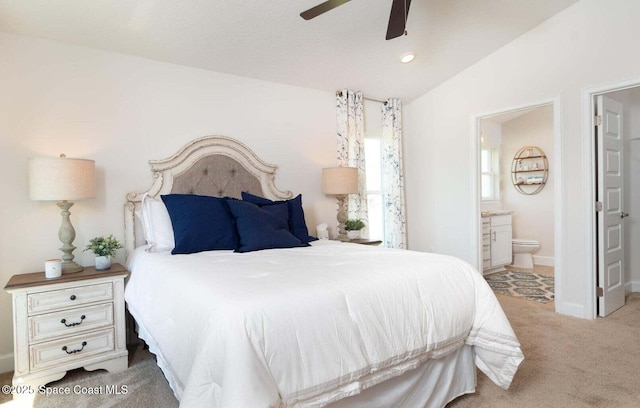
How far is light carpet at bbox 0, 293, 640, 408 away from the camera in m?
1.98

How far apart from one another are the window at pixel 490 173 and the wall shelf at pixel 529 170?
32 centimetres

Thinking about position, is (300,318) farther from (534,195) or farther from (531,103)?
(534,195)

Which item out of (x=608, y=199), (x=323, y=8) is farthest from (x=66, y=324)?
(x=608, y=199)

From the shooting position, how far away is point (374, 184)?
460cm

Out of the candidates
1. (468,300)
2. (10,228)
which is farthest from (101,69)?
(468,300)

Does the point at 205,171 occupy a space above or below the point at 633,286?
above

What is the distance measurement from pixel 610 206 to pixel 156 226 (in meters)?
4.05

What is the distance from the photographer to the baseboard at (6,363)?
2.42 meters

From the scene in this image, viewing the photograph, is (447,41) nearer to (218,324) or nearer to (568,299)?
(568,299)

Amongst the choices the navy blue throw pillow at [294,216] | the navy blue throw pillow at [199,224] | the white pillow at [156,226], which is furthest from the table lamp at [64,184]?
the navy blue throw pillow at [294,216]

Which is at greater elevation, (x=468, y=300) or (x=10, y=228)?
(x=10, y=228)

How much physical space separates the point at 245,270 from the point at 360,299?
2.12 feet

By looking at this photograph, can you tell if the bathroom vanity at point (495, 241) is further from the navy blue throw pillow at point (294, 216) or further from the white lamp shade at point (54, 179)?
the white lamp shade at point (54, 179)

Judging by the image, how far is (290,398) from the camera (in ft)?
4.12
